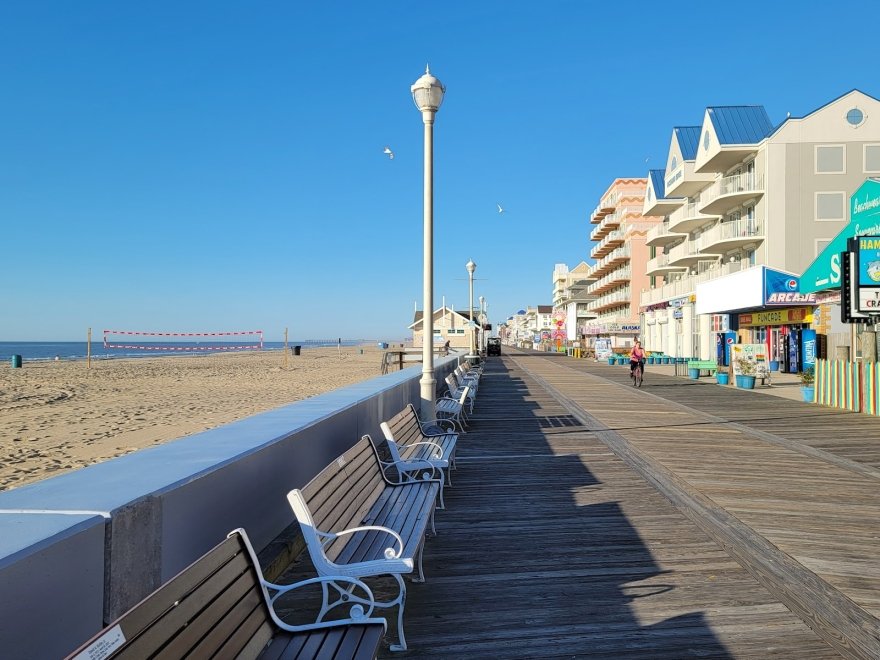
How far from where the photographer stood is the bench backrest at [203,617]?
1.78 m

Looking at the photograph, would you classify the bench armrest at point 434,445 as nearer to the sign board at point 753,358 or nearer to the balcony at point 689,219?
the sign board at point 753,358

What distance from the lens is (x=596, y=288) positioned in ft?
244

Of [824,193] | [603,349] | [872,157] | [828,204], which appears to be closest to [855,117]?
[872,157]

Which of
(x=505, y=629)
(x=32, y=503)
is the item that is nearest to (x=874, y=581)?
(x=505, y=629)

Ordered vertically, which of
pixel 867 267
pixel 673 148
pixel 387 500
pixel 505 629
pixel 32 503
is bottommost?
pixel 505 629

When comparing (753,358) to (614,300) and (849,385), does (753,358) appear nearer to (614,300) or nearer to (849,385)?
(849,385)

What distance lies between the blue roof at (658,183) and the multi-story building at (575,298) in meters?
11.5

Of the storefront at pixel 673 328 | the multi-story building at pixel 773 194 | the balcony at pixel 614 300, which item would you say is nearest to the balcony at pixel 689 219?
the multi-story building at pixel 773 194

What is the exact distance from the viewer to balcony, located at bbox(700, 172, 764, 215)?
33.4 meters

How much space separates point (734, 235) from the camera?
3447 cm

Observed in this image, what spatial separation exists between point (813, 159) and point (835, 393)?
21.2m

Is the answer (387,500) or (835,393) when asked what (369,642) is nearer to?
(387,500)

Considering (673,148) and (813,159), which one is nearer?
(813,159)

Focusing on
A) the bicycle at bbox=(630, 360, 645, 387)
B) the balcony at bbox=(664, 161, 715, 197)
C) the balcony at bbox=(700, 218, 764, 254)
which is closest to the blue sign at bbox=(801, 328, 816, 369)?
the bicycle at bbox=(630, 360, 645, 387)
